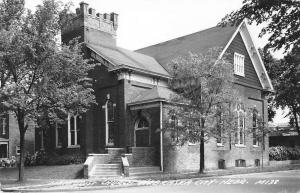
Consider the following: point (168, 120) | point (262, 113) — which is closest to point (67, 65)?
point (168, 120)

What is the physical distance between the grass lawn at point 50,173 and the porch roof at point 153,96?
5.78 m

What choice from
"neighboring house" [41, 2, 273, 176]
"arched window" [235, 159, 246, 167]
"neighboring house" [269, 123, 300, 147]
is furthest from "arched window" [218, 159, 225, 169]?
"neighboring house" [269, 123, 300, 147]

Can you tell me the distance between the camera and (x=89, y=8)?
119 ft

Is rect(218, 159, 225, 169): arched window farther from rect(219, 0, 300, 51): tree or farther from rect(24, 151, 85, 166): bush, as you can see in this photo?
rect(219, 0, 300, 51): tree

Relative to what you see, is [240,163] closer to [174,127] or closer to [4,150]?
[174,127]

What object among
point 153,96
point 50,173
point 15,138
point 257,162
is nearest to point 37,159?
→ point 50,173

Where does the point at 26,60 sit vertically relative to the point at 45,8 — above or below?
below

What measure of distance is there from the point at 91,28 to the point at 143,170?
1303cm

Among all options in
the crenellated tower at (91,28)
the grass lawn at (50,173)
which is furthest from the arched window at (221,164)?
the crenellated tower at (91,28)

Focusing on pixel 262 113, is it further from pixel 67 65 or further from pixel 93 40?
pixel 67 65

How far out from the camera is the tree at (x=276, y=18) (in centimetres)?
1384

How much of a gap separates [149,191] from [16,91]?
1018 cm

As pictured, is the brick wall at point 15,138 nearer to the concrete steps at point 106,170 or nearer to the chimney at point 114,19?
the chimney at point 114,19

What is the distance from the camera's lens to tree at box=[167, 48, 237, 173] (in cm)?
2773
